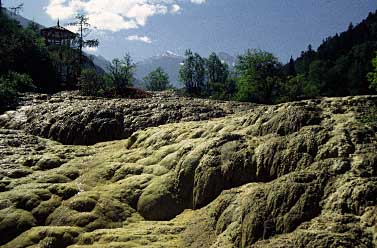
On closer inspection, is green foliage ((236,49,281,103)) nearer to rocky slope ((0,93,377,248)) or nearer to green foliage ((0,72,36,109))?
green foliage ((0,72,36,109))

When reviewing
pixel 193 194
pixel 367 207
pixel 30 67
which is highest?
pixel 30 67

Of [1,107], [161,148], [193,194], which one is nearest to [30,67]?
[1,107]

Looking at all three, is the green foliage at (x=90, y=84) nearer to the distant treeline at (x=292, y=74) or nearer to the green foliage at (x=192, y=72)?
the distant treeline at (x=292, y=74)

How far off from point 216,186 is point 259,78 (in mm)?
51337

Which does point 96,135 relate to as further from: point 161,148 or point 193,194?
point 193,194

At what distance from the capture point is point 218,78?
4803 inches

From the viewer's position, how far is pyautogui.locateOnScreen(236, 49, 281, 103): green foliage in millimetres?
64438

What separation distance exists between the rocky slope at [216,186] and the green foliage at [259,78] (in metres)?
44.3

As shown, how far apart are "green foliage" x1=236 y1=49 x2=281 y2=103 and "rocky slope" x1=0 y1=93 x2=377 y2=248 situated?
44347 millimetres

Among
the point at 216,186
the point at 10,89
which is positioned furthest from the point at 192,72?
the point at 216,186

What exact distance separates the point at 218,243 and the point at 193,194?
11.4 feet

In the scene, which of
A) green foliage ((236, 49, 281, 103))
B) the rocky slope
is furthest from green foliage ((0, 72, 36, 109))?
green foliage ((236, 49, 281, 103))

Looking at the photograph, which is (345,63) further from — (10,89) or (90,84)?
(10,89)

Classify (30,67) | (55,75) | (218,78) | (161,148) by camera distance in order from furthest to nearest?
(218,78) < (55,75) < (30,67) < (161,148)
